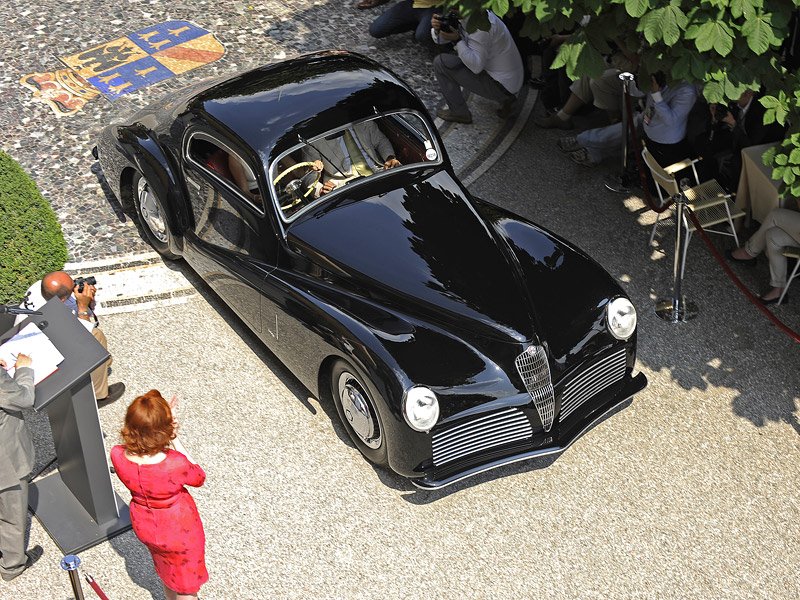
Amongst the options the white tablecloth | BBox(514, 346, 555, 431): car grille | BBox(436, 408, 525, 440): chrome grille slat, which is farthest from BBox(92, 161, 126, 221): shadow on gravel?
the white tablecloth

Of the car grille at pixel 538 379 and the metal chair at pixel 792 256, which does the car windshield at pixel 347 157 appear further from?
the metal chair at pixel 792 256

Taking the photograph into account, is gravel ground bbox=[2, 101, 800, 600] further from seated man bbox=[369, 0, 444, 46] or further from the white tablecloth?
seated man bbox=[369, 0, 444, 46]

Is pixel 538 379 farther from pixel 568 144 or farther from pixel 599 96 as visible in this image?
pixel 599 96

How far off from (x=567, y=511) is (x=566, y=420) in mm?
568

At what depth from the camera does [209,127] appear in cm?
739

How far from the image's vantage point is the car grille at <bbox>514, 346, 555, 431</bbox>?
20.0 ft

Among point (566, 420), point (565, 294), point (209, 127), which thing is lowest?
point (566, 420)

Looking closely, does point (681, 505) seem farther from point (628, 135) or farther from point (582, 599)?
point (628, 135)

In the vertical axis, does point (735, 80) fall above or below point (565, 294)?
above

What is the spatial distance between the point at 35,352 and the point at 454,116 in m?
5.88

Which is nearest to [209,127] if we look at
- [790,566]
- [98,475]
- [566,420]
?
[98,475]

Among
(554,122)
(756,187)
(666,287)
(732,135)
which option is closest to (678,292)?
(666,287)

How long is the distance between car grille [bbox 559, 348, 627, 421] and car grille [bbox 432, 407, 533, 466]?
32 cm

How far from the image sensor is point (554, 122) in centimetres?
1005
